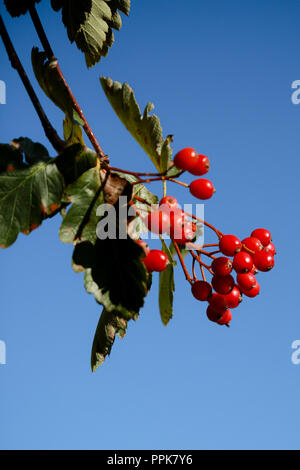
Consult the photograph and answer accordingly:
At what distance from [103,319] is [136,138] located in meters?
0.85

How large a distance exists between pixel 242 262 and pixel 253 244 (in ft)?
0.57

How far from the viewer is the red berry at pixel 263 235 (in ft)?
7.44

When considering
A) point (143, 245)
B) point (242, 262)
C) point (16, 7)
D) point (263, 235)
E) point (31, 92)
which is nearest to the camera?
point (143, 245)

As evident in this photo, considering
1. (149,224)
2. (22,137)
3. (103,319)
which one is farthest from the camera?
(103,319)

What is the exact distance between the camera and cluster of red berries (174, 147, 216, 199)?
5.67 feet

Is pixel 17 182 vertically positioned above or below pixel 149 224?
above

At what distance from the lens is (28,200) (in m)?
1.74

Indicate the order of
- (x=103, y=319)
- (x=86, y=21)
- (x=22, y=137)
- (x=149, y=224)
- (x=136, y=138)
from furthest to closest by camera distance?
(x=86, y=21) < (x=103, y=319) < (x=136, y=138) < (x=22, y=137) < (x=149, y=224)

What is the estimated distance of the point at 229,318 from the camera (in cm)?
219

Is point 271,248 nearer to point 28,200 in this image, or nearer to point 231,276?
point 231,276

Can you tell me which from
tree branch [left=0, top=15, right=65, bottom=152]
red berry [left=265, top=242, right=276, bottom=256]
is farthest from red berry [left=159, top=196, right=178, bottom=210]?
red berry [left=265, top=242, right=276, bottom=256]

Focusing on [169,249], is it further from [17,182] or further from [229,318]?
[17,182]

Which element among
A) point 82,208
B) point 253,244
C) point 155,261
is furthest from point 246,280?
point 82,208

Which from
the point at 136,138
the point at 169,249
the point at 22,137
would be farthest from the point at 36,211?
the point at 169,249
